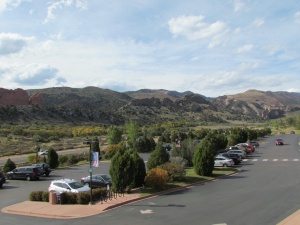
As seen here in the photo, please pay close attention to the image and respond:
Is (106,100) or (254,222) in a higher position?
(106,100)

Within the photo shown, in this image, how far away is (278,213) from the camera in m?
17.0

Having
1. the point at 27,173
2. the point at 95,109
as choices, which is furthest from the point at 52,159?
the point at 95,109

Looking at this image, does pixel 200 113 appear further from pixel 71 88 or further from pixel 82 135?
pixel 82 135

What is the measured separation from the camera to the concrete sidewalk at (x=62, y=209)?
18047mm

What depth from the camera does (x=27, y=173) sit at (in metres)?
32.6

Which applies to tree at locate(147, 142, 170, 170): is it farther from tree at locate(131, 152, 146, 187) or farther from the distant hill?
the distant hill

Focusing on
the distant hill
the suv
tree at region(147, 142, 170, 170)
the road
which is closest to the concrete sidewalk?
the road

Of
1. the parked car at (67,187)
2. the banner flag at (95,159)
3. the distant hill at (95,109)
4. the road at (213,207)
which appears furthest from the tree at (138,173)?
the distant hill at (95,109)

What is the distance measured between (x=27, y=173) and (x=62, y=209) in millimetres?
14838

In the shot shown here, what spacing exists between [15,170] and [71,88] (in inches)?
5451

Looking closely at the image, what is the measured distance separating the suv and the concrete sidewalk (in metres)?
11.2

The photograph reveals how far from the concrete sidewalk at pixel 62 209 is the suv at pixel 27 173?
1122 cm

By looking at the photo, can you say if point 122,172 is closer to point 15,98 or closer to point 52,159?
point 52,159

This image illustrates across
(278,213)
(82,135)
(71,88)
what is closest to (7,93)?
(71,88)
